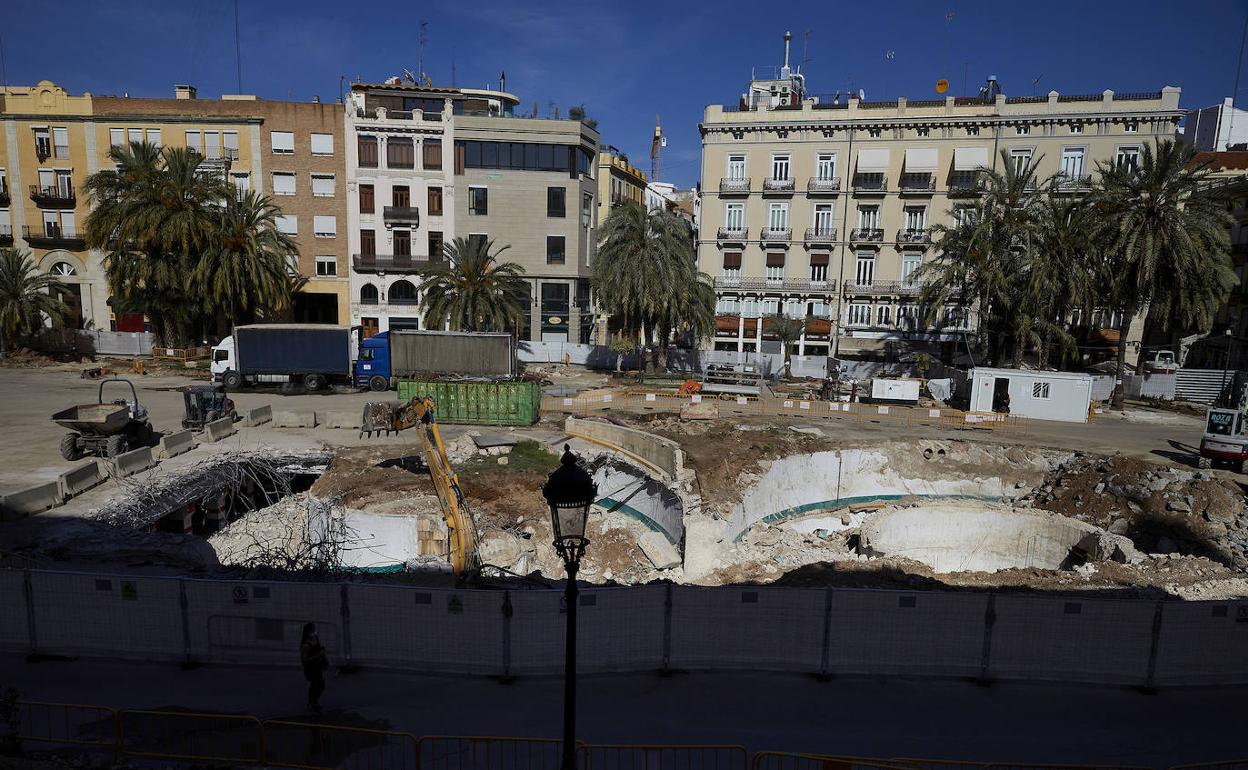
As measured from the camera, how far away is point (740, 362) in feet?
144

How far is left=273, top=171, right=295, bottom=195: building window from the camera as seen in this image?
4672cm

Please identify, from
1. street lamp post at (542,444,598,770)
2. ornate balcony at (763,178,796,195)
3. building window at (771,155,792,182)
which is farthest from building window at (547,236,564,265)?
street lamp post at (542,444,598,770)

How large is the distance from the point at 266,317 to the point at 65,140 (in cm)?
1865

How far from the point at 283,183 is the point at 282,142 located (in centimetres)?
262

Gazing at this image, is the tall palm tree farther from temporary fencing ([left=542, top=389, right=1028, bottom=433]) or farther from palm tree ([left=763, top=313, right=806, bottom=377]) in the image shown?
palm tree ([left=763, top=313, right=806, bottom=377])

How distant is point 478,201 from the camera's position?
154 feet

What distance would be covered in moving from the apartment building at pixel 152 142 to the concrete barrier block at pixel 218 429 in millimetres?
24932

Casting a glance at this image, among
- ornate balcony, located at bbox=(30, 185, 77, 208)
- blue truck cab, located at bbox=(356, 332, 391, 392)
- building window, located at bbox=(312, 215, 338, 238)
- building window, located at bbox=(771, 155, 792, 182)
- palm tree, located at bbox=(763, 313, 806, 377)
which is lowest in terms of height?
blue truck cab, located at bbox=(356, 332, 391, 392)

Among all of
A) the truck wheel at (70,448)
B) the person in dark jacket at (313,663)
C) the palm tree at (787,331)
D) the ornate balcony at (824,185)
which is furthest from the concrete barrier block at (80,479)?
the ornate balcony at (824,185)

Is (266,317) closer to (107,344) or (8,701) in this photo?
(107,344)

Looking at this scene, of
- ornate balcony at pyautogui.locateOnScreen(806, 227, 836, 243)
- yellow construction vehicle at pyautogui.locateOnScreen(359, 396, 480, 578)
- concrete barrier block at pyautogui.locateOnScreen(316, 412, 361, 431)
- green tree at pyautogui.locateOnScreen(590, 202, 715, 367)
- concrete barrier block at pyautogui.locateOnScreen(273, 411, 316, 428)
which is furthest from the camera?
ornate balcony at pyautogui.locateOnScreen(806, 227, 836, 243)

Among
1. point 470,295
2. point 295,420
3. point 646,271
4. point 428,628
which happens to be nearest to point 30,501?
point 295,420

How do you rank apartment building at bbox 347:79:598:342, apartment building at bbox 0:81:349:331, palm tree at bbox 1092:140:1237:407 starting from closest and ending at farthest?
1. palm tree at bbox 1092:140:1237:407
2. apartment building at bbox 0:81:349:331
3. apartment building at bbox 347:79:598:342

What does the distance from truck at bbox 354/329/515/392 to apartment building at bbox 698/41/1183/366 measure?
59.5ft
